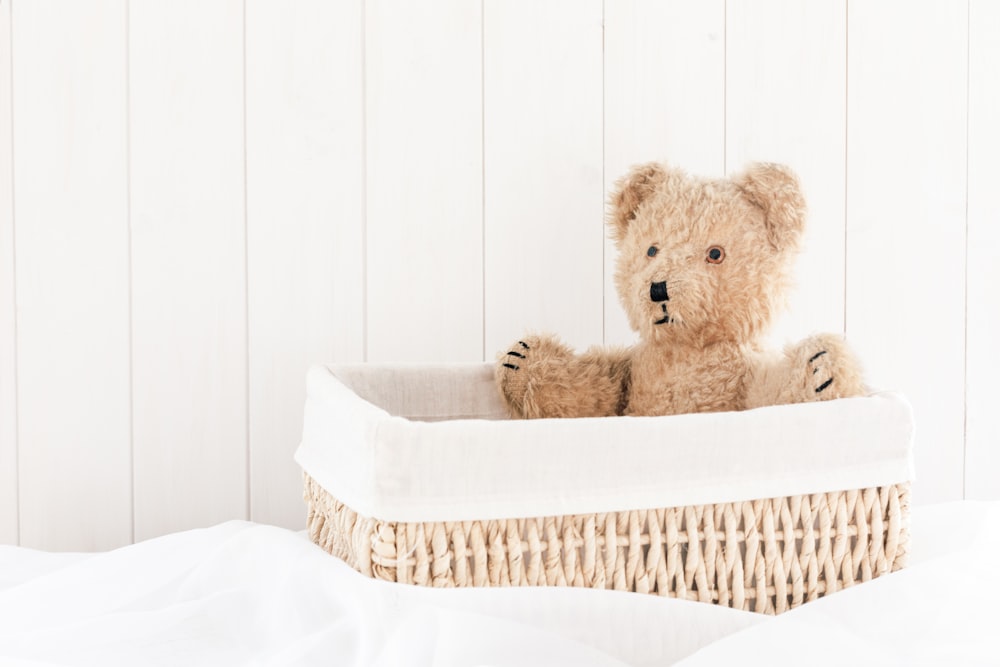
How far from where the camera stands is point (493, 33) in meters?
1.14

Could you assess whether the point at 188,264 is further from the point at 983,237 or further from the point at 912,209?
the point at 983,237

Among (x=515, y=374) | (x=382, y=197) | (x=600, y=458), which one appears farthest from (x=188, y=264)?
(x=600, y=458)

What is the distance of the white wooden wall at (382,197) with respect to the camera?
3.54 ft

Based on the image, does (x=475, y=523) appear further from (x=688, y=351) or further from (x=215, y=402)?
(x=215, y=402)

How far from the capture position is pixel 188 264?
3.59 feet

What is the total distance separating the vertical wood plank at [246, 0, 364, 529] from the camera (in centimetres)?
110

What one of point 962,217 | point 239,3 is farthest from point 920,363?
point 239,3

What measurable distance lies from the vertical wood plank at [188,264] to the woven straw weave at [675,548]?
1.33 ft

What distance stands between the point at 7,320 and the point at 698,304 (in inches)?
34.0

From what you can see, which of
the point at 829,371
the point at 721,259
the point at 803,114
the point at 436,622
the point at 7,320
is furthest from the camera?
the point at 803,114

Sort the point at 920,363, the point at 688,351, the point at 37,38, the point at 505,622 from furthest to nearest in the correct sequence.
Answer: the point at 920,363
the point at 37,38
the point at 688,351
the point at 505,622

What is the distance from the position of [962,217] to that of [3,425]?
1354 millimetres

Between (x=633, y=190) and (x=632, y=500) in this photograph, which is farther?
(x=633, y=190)

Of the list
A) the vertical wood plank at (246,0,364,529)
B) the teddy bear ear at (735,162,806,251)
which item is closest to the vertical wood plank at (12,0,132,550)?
the vertical wood plank at (246,0,364,529)
